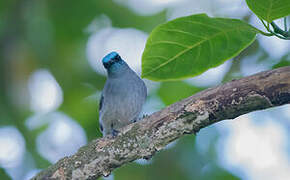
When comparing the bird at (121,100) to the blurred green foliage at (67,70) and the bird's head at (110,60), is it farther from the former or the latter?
the blurred green foliage at (67,70)

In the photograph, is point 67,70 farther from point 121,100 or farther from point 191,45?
point 191,45

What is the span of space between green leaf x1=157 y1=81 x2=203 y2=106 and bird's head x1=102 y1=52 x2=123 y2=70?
112cm

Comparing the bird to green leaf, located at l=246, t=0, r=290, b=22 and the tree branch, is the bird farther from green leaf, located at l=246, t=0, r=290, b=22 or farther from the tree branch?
green leaf, located at l=246, t=0, r=290, b=22

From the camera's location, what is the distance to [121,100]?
5.07 meters

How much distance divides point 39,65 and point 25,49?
29 centimetres

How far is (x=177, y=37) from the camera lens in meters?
2.69

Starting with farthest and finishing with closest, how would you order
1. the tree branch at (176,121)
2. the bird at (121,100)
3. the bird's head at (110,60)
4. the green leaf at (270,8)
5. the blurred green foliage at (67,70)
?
the blurred green foliage at (67,70) < the bird's head at (110,60) < the bird at (121,100) < the tree branch at (176,121) < the green leaf at (270,8)

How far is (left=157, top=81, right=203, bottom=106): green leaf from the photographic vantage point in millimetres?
6199

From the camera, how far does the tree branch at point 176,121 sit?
2824 millimetres

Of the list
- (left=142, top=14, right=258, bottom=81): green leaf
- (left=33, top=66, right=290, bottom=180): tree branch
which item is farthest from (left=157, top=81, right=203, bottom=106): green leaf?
(left=142, top=14, right=258, bottom=81): green leaf

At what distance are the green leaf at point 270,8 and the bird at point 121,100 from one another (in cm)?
272

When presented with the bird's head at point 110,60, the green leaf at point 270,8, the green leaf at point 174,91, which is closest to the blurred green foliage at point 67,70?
the green leaf at point 174,91

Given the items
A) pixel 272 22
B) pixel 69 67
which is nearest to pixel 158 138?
pixel 272 22

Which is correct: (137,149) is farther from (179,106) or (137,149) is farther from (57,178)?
(57,178)
